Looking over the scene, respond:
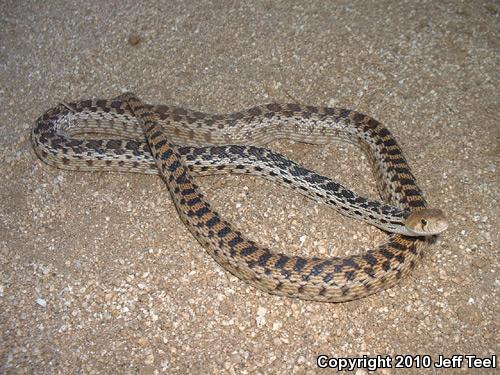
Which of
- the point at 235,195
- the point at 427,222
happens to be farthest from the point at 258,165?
the point at 427,222

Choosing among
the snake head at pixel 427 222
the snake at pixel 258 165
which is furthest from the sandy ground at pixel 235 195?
the snake head at pixel 427 222

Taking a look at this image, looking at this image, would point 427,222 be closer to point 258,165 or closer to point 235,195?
point 258,165

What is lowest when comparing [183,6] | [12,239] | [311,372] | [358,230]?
[12,239]

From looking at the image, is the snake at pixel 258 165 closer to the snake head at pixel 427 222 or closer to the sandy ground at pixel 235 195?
the snake head at pixel 427 222

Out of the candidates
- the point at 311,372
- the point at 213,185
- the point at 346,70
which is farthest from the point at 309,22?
the point at 311,372

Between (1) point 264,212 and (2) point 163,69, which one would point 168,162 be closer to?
(1) point 264,212
